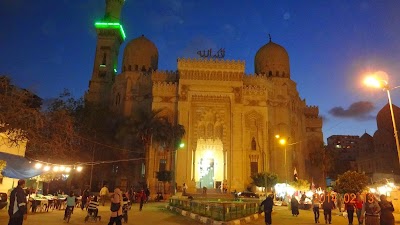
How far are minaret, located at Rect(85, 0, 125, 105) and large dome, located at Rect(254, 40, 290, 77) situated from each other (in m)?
23.2

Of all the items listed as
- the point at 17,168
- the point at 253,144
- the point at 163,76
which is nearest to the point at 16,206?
the point at 17,168

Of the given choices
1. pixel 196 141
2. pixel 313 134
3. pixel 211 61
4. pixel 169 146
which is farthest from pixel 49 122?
pixel 313 134

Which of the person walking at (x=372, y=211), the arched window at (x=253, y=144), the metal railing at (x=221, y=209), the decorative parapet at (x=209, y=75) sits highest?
the decorative parapet at (x=209, y=75)

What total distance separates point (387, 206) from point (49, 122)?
17.4m

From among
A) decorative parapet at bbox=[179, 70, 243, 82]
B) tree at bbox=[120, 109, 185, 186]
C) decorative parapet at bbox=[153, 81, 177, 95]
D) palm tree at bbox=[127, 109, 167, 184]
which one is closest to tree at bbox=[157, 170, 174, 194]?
palm tree at bbox=[127, 109, 167, 184]

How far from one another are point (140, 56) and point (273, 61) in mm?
20331

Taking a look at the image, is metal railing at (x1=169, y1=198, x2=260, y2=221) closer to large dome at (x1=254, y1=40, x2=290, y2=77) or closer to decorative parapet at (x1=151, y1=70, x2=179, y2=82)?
decorative parapet at (x1=151, y1=70, x2=179, y2=82)

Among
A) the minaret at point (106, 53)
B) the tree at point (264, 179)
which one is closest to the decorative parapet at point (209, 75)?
the tree at point (264, 179)

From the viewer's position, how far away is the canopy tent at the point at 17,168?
19.0m

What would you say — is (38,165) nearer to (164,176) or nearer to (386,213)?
(164,176)

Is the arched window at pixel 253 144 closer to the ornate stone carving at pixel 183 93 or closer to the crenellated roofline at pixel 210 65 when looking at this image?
the crenellated roofline at pixel 210 65

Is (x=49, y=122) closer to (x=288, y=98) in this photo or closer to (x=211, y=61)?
(x=211, y=61)

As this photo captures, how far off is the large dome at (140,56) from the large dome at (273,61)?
16.5m

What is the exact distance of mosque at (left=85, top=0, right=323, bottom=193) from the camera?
4069 centimetres
